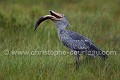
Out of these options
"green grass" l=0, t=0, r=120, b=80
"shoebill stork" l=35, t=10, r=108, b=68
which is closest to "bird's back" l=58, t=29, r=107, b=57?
"shoebill stork" l=35, t=10, r=108, b=68

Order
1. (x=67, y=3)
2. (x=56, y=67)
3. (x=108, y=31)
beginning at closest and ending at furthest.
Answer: (x=56, y=67) → (x=108, y=31) → (x=67, y=3)

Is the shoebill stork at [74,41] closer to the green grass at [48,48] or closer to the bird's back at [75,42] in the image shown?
the bird's back at [75,42]

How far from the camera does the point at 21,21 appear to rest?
998 cm

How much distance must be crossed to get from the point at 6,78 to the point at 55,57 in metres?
1.10

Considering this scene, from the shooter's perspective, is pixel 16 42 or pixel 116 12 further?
pixel 116 12

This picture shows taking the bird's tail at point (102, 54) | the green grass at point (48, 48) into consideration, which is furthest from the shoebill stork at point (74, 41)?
the green grass at point (48, 48)

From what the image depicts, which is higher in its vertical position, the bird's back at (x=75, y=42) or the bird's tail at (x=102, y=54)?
the bird's back at (x=75, y=42)

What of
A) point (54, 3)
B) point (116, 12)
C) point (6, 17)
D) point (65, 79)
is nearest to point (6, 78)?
point (65, 79)

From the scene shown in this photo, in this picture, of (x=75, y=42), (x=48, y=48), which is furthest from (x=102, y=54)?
(x=48, y=48)

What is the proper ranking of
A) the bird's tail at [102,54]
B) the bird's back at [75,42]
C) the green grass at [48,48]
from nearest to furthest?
the green grass at [48,48] → the bird's back at [75,42] → the bird's tail at [102,54]

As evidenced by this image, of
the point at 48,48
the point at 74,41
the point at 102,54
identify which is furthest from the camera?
the point at 48,48

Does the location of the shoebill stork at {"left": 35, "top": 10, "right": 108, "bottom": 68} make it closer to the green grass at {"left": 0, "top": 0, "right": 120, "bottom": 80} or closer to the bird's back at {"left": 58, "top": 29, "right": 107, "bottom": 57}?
the bird's back at {"left": 58, "top": 29, "right": 107, "bottom": 57}

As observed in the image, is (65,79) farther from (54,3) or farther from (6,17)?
(54,3)

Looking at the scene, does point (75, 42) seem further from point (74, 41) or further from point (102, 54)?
point (102, 54)
